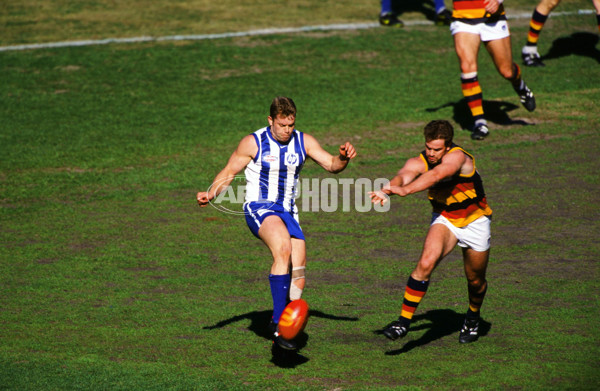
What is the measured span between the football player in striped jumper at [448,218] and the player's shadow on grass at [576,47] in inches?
470

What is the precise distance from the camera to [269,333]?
297 inches

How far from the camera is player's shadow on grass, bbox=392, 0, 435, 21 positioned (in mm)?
20922

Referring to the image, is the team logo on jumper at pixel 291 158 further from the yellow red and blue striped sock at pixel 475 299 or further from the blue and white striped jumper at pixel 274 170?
the yellow red and blue striped sock at pixel 475 299

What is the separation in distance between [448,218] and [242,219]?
5136 mm

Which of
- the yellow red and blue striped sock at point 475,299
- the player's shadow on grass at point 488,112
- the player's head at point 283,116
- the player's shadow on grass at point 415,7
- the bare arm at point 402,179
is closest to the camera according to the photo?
the bare arm at point 402,179

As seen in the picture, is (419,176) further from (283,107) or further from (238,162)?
(238,162)

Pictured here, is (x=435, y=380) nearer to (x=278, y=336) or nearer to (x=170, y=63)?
(x=278, y=336)

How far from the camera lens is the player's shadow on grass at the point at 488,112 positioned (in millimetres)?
14523

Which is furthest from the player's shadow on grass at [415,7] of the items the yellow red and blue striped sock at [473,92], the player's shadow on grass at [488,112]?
the yellow red and blue striped sock at [473,92]

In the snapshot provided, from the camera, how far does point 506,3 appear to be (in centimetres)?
2120

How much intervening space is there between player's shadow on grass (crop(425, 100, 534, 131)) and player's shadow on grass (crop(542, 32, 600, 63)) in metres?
3.02

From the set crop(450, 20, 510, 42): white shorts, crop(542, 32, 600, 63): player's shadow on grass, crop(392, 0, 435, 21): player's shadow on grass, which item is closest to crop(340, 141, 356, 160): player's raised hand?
crop(450, 20, 510, 42): white shorts

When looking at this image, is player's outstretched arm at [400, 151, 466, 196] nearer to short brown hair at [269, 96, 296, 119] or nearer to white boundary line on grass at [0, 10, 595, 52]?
short brown hair at [269, 96, 296, 119]

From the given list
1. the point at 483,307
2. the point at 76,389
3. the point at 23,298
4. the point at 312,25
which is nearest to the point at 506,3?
the point at 312,25
